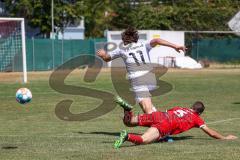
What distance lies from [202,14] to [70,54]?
15.1 meters

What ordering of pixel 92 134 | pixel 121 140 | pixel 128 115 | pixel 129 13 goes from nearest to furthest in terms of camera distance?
A: pixel 121 140 < pixel 128 115 < pixel 92 134 < pixel 129 13

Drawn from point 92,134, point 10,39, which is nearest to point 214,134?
point 92,134

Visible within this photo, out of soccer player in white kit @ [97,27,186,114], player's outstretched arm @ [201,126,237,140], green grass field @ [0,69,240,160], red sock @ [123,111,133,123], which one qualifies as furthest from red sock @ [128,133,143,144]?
soccer player in white kit @ [97,27,186,114]

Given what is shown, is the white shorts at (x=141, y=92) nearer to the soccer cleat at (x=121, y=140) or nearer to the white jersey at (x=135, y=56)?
the white jersey at (x=135, y=56)

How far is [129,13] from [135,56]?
2097 inches

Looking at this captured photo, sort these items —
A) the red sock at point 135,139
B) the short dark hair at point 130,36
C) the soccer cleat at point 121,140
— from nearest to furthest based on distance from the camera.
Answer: the soccer cleat at point 121,140, the red sock at point 135,139, the short dark hair at point 130,36

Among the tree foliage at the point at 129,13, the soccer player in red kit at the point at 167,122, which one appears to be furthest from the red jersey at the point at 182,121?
the tree foliage at the point at 129,13

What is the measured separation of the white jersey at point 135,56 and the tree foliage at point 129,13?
4451 centimetres

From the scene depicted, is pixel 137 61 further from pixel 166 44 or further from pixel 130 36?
pixel 166 44

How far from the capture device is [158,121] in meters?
12.5

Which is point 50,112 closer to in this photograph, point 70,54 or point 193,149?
point 193,149

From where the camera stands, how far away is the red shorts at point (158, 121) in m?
12.4

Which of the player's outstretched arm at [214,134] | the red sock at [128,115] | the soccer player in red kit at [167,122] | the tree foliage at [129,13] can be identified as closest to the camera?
the soccer player in red kit at [167,122]

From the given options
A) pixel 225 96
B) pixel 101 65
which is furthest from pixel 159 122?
pixel 101 65
